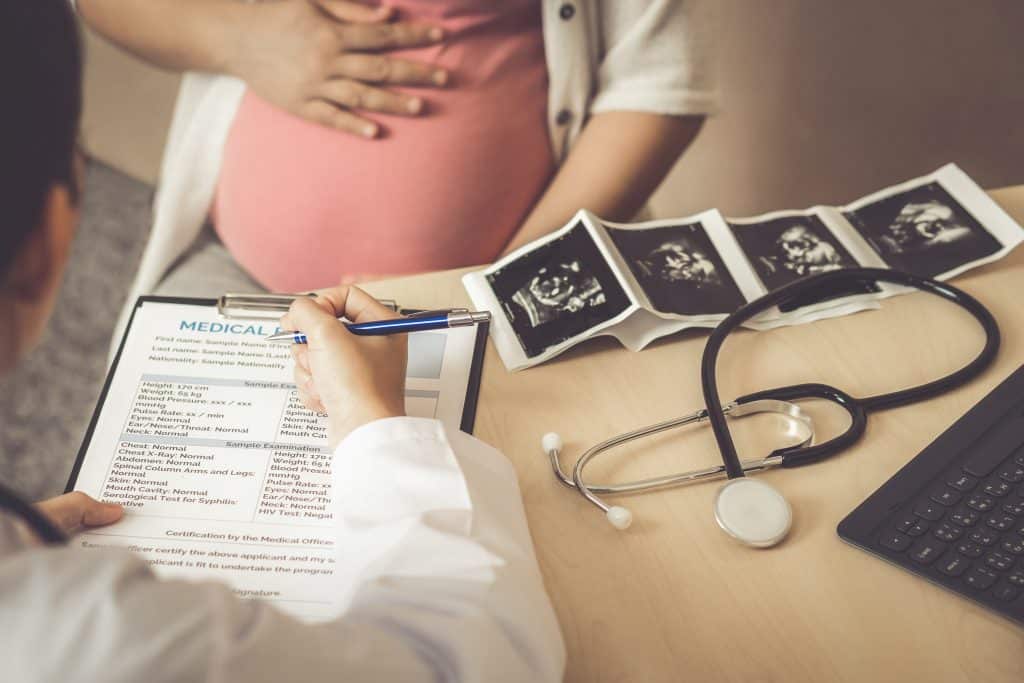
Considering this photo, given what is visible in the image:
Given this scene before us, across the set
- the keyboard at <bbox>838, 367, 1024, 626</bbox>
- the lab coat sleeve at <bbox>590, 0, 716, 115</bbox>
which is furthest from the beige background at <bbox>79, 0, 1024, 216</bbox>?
the keyboard at <bbox>838, 367, 1024, 626</bbox>

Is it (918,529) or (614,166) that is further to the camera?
(614,166)

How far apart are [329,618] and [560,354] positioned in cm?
30

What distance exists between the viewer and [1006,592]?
53 centimetres

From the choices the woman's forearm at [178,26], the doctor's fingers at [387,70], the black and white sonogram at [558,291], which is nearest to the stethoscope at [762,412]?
the black and white sonogram at [558,291]

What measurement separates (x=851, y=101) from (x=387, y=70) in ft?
3.15

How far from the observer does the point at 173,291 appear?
975 mm

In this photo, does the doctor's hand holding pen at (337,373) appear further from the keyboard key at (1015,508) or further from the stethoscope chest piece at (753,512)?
the keyboard key at (1015,508)

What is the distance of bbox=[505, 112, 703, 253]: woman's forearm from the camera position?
0.98m

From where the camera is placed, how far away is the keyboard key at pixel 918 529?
570 mm

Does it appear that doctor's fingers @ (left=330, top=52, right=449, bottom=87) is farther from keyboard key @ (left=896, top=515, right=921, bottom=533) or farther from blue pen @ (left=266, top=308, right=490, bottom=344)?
keyboard key @ (left=896, top=515, right=921, bottom=533)

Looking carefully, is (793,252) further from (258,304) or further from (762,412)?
(258,304)

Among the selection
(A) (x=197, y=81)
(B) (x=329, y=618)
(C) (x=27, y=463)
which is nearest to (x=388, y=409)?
(B) (x=329, y=618)

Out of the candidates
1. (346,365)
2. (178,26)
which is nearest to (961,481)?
(346,365)

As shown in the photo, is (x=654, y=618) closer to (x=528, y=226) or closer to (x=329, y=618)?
(x=329, y=618)
